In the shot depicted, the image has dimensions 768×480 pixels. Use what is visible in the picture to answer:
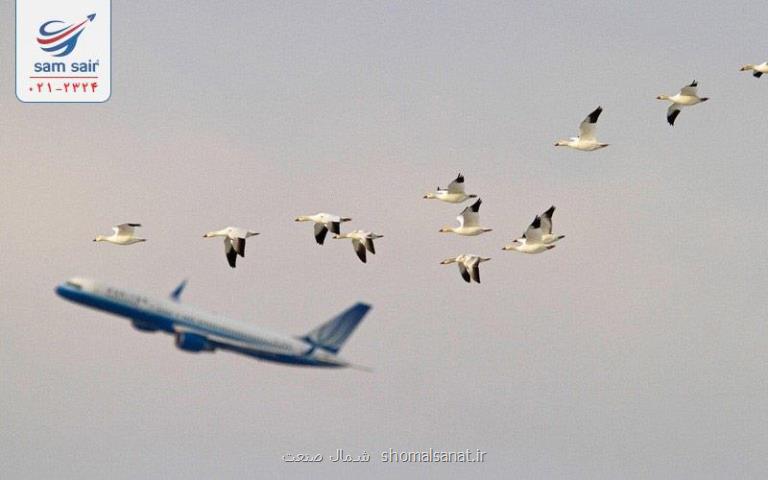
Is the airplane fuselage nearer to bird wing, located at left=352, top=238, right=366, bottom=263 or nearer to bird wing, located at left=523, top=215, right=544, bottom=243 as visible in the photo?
bird wing, located at left=352, top=238, right=366, bottom=263

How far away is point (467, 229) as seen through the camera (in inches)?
4973

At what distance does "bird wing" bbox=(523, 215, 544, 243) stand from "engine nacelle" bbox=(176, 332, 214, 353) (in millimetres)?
32524

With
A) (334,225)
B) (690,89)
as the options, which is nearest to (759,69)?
(690,89)

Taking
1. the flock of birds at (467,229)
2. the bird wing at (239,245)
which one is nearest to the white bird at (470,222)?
the flock of birds at (467,229)

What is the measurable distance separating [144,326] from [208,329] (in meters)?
7.58

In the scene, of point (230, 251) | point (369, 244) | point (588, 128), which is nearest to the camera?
point (588, 128)

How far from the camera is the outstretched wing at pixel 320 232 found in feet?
441

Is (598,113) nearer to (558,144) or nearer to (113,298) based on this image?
(558,144)

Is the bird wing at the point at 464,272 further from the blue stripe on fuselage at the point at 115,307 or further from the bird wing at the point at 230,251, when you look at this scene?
the blue stripe on fuselage at the point at 115,307

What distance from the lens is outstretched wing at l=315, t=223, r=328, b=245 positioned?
134375mm

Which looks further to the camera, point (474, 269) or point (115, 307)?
point (115, 307)

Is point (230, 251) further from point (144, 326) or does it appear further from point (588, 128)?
point (588, 128)

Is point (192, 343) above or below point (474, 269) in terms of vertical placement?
below

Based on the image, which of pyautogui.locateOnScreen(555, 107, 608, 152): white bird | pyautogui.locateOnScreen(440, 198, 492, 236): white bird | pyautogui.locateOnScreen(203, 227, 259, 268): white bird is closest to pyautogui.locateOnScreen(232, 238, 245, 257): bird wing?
pyautogui.locateOnScreen(203, 227, 259, 268): white bird
